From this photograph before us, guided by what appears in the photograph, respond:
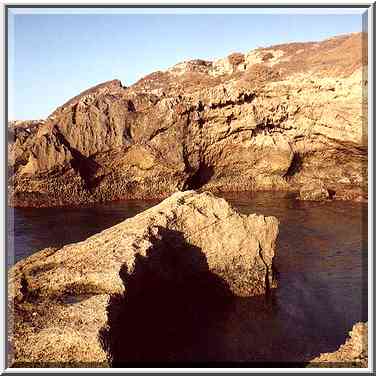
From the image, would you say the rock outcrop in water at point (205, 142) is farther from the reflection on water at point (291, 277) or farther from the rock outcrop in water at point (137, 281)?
the rock outcrop in water at point (137, 281)

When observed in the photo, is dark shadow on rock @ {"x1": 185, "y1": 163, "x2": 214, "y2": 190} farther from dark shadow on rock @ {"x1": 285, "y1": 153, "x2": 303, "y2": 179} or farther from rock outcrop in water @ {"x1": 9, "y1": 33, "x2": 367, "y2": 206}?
dark shadow on rock @ {"x1": 285, "y1": 153, "x2": 303, "y2": 179}

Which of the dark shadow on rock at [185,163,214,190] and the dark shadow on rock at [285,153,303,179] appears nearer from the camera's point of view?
the dark shadow on rock at [185,163,214,190]

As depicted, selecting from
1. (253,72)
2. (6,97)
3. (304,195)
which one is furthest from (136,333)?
(253,72)

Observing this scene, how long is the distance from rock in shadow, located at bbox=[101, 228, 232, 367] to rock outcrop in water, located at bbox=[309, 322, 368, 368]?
3.45 meters

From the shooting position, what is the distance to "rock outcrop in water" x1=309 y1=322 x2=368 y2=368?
26.7 ft

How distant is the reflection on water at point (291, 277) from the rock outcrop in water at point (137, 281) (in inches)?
33.0

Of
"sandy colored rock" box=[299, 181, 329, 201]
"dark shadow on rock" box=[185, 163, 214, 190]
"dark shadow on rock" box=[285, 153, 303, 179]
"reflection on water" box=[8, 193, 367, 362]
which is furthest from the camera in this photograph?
"dark shadow on rock" box=[285, 153, 303, 179]

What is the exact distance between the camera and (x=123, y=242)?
12461mm

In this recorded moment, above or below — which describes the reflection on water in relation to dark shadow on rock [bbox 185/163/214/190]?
below

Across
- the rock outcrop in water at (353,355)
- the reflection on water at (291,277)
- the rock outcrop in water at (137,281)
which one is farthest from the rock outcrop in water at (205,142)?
the rock outcrop in water at (353,355)

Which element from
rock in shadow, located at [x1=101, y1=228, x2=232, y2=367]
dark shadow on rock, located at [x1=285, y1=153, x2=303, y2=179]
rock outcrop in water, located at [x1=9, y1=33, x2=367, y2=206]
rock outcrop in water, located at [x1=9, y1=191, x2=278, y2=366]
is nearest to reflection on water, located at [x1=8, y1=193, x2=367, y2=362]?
rock in shadow, located at [x1=101, y1=228, x2=232, y2=367]

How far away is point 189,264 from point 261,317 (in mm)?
2755

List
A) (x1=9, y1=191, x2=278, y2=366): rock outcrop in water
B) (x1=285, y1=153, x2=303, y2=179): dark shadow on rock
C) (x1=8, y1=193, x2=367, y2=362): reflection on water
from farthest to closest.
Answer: (x1=285, y1=153, x2=303, y2=179): dark shadow on rock, (x1=8, y1=193, x2=367, y2=362): reflection on water, (x1=9, y1=191, x2=278, y2=366): rock outcrop in water

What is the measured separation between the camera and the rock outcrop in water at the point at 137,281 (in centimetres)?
882
